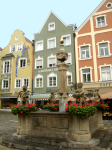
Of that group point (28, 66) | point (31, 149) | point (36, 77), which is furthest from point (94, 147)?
point (28, 66)

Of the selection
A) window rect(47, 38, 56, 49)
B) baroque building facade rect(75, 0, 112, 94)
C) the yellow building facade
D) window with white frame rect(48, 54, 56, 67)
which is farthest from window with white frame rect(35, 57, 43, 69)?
baroque building facade rect(75, 0, 112, 94)

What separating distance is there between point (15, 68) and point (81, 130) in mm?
21025

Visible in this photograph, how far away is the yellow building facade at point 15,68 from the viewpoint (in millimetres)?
23922

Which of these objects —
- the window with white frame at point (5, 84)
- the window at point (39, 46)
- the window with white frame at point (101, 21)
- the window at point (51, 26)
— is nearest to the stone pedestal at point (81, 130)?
the window with white frame at point (101, 21)

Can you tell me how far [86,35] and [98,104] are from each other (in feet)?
47.0

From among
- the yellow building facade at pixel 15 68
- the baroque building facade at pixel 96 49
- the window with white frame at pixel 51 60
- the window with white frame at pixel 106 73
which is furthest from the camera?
the yellow building facade at pixel 15 68

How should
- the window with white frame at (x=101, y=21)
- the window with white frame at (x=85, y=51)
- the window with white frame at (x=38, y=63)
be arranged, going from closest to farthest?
the window with white frame at (x=101, y=21)
the window with white frame at (x=85, y=51)
the window with white frame at (x=38, y=63)

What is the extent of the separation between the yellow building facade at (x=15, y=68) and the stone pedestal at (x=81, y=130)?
711 inches

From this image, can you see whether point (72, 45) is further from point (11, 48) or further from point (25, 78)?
point (11, 48)

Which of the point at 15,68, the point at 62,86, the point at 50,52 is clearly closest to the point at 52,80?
the point at 50,52

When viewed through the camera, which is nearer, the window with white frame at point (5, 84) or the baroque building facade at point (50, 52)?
the baroque building facade at point (50, 52)

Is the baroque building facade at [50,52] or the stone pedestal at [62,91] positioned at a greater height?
the baroque building facade at [50,52]

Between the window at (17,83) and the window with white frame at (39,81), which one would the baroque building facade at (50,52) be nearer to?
the window with white frame at (39,81)

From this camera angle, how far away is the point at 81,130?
5.55 m
